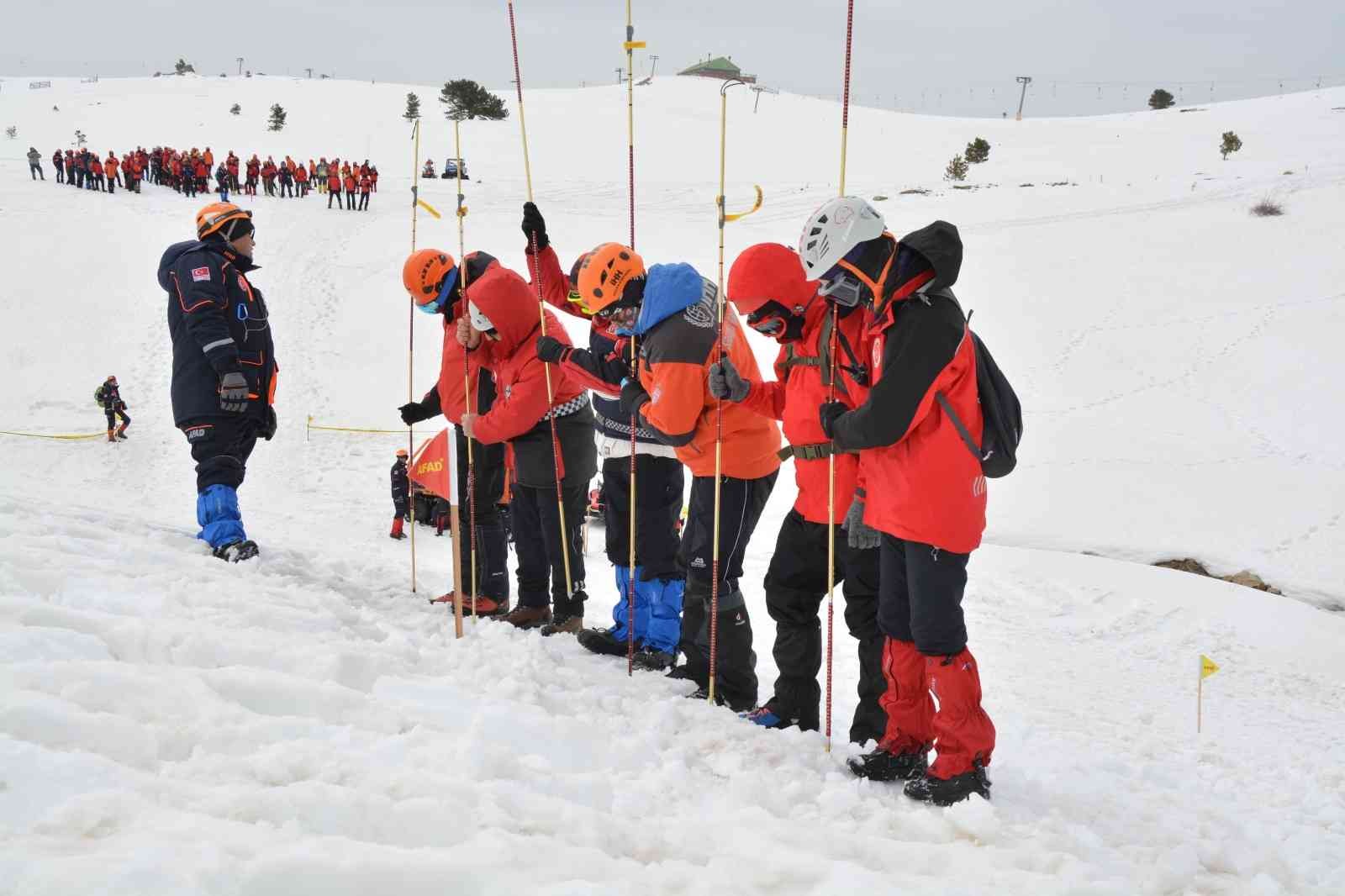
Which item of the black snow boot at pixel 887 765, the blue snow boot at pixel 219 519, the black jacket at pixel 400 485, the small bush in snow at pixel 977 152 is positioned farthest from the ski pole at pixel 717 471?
the small bush in snow at pixel 977 152

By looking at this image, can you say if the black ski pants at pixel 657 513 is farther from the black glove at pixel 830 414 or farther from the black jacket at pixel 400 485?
the black jacket at pixel 400 485

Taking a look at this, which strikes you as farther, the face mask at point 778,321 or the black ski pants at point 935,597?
the face mask at point 778,321

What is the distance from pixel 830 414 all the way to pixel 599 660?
1.88 meters

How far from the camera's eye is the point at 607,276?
4.33m

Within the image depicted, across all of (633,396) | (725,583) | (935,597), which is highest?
(633,396)

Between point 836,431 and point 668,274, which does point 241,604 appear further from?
point 836,431

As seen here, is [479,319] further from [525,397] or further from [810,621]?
[810,621]

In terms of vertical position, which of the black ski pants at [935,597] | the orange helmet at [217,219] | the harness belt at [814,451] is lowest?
the black ski pants at [935,597]

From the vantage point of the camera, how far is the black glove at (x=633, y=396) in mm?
4195

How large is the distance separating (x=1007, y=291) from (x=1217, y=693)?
16114 mm

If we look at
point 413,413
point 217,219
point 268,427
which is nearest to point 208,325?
point 217,219

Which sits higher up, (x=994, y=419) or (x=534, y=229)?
(x=534, y=229)

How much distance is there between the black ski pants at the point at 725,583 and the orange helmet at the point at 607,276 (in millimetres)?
1004

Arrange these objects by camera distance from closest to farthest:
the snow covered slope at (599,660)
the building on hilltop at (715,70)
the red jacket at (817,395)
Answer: the snow covered slope at (599,660), the red jacket at (817,395), the building on hilltop at (715,70)
